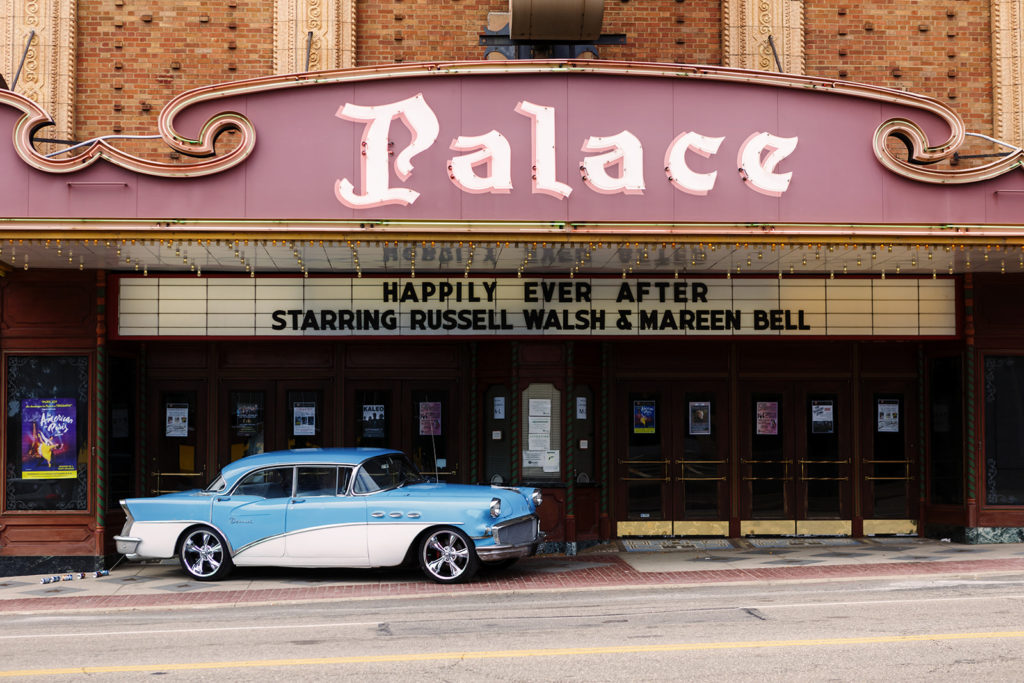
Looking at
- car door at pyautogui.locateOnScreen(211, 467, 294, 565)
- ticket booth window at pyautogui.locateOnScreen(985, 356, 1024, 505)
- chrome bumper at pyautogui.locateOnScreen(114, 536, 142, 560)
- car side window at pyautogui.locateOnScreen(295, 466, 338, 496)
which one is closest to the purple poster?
chrome bumper at pyautogui.locateOnScreen(114, 536, 142, 560)

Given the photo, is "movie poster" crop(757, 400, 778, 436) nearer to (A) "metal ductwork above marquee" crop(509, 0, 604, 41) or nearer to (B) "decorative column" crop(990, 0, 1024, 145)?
(B) "decorative column" crop(990, 0, 1024, 145)

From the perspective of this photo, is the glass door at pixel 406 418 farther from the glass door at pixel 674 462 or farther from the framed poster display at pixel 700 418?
the framed poster display at pixel 700 418

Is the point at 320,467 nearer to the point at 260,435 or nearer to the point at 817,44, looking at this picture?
the point at 260,435

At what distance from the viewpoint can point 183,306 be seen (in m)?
14.9

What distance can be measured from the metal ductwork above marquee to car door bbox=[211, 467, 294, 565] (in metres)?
7.25

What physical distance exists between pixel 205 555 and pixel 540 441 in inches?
192

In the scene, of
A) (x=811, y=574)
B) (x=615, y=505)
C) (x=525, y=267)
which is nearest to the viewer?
(x=811, y=574)

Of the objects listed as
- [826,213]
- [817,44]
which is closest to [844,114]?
[826,213]

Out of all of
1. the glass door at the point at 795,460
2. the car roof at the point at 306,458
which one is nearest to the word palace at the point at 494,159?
the car roof at the point at 306,458

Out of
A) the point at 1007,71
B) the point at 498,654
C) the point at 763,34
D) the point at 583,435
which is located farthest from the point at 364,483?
the point at 1007,71

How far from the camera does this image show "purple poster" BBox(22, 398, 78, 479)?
14.3 metres

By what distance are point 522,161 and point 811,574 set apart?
20.2ft

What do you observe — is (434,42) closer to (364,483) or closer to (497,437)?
(497,437)

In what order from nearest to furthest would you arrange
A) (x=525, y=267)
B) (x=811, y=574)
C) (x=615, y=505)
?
(x=811, y=574) → (x=525, y=267) → (x=615, y=505)
